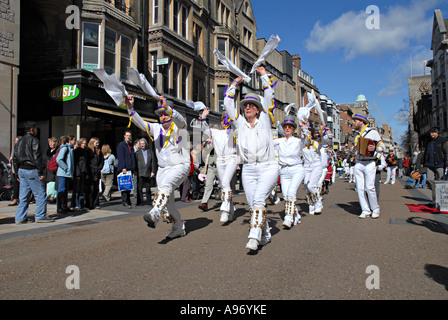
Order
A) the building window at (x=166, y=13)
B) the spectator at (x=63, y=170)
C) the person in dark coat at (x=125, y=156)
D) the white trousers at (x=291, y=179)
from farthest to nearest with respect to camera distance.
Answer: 1. the building window at (x=166, y=13)
2. the person in dark coat at (x=125, y=156)
3. the spectator at (x=63, y=170)
4. the white trousers at (x=291, y=179)

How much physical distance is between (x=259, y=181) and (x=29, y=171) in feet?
16.6

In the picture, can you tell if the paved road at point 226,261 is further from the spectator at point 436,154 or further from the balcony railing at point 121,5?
the balcony railing at point 121,5

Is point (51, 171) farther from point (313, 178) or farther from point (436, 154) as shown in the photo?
point (436, 154)

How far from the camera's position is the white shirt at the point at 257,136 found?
479 cm

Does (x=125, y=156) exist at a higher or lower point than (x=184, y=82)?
lower

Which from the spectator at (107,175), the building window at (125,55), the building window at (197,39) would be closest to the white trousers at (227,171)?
the spectator at (107,175)

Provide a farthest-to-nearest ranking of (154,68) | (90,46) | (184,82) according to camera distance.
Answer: (184,82) < (154,68) < (90,46)

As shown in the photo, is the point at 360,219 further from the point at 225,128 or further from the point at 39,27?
the point at 39,27

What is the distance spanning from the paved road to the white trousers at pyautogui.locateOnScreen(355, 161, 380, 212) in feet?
2.12

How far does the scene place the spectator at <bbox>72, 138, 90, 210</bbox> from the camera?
907 centimetres

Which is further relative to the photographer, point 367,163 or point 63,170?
point 63,170

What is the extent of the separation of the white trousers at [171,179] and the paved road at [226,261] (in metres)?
0.57

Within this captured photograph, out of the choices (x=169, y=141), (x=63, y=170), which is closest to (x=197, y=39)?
(x=63, y=170)

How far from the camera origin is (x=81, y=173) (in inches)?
359
